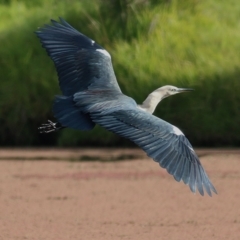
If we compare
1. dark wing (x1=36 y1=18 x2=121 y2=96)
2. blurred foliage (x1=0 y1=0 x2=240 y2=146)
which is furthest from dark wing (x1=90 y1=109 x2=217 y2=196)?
blurred foliage (x1=0 y1=0 x2=240 y2=146)

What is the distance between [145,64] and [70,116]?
461 cm

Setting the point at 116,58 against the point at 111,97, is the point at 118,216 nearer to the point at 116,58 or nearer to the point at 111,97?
the point at 111,97

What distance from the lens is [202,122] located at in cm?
999

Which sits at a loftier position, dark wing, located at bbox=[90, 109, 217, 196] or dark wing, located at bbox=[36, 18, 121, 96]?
dark wing, located at bbox=[36, 18, 121, 96]

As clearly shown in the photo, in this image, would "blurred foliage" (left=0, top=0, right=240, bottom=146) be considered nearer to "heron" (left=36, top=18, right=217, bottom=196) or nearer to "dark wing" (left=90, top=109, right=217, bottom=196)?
"heron" (left=36, top=18, right=217, bottom=196)

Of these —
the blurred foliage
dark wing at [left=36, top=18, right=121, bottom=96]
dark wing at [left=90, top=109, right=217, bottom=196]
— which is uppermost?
dark wing at [left=36, top=18, right=121, bottom=96]

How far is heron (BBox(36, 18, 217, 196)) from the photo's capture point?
5.25 m

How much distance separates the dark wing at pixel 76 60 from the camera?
6.40 metres

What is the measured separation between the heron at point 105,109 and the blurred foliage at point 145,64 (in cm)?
335

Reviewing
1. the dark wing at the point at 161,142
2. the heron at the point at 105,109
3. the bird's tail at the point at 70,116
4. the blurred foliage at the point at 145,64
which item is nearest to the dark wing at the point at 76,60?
the heron at the point at 105,109

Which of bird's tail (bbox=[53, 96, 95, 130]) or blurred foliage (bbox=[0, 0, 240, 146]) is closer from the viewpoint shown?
bird's tail (bbox=[53, 96, 95, 130])

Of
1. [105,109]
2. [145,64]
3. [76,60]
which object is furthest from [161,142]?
[145,64]

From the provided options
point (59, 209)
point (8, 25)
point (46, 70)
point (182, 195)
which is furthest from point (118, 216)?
point (8, 25)

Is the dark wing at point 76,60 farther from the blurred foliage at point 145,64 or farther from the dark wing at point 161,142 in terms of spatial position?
the blurred foliage at point 145,64
